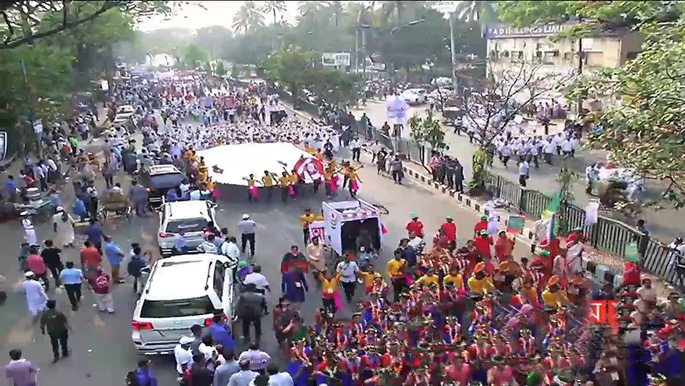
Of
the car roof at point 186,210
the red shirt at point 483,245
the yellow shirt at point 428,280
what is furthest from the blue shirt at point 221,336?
the car roof at point 186,210

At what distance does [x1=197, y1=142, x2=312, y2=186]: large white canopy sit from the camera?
86.4ft

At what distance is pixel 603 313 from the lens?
10.3m

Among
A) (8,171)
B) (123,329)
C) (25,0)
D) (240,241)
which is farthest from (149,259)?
(8,171)

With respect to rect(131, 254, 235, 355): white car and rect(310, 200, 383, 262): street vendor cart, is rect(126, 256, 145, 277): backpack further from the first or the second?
rect(310, 200, 383, 262): street vendor cart

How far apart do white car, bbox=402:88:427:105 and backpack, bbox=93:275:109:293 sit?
43.5 m

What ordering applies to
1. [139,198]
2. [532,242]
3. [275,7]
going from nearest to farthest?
[532,242] → [139,198] → [275,7]

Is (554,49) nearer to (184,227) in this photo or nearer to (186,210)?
(186,210)

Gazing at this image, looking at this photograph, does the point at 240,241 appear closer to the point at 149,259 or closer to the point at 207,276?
the point at 149,259

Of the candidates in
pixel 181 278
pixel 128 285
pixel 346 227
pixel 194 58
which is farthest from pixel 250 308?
pixel 194 58

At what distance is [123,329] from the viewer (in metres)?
13.0

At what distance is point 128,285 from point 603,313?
10.1m

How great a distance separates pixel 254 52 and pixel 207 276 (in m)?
88.5

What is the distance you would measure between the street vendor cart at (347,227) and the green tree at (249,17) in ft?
321

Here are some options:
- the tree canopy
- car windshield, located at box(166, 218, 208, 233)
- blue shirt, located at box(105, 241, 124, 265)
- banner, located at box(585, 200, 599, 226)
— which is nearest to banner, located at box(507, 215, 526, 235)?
banner, located at box(585, 200, 599, 226)
